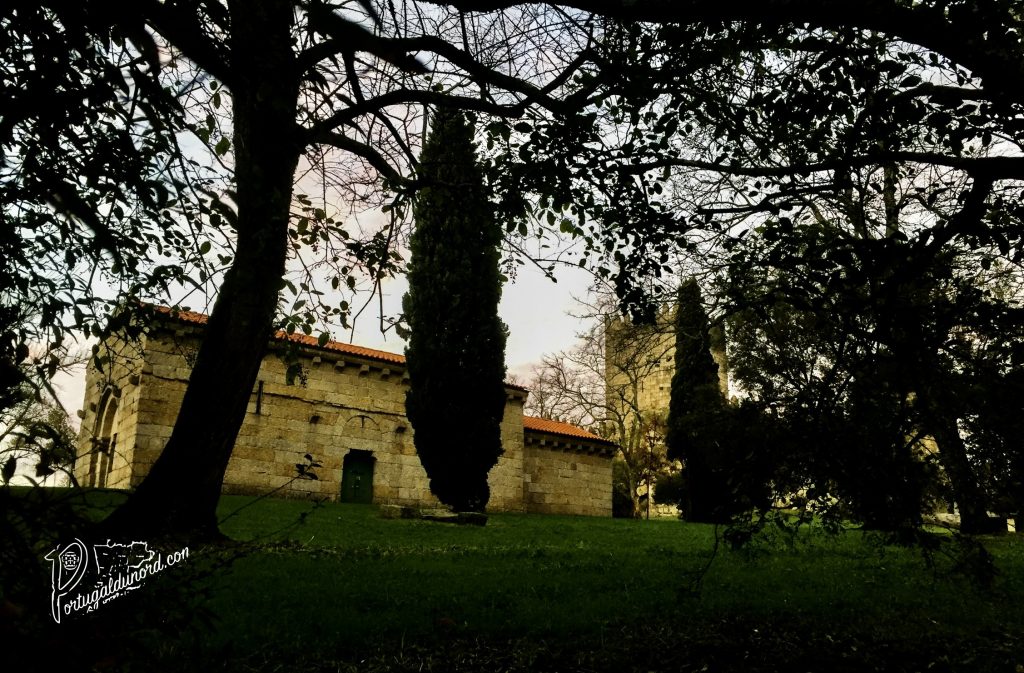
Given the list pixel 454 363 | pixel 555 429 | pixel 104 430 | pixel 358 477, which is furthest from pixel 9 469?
pixel 555 429

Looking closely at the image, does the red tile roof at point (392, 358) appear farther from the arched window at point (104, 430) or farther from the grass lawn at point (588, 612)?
Answer: the grass lawn at point (588, 612)

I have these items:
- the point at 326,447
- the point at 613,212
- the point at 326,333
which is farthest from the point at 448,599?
the point at 326,447

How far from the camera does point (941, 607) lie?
23.2 ft

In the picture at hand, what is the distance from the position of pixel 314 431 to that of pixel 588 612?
15.9m

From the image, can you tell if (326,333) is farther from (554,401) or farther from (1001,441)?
(554,401)

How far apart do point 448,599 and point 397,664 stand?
1.94 metres

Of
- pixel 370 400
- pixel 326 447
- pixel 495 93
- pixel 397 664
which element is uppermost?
pixel 495 93

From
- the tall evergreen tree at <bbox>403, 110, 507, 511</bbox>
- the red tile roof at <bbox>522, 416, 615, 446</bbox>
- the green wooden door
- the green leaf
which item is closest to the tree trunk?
the green leaf

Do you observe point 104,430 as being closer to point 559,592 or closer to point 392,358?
point 392,358

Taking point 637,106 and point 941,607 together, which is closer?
point 637,106

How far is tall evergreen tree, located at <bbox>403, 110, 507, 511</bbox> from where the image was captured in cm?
1816

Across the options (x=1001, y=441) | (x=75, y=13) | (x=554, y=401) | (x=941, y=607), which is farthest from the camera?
(x=554, y=401)

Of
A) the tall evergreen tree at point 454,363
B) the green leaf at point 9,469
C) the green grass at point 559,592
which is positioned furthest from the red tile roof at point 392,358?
the green leaf at point 9,469

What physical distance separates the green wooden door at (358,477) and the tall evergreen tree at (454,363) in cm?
349
